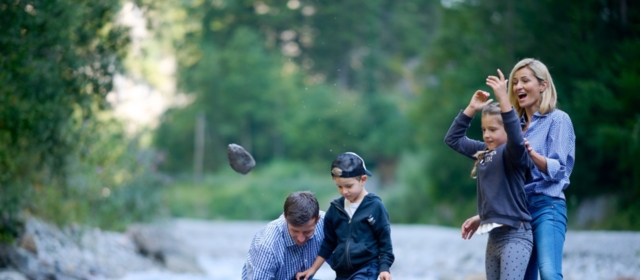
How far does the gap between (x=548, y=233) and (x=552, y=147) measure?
1.39ft

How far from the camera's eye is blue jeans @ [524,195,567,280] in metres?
3.55

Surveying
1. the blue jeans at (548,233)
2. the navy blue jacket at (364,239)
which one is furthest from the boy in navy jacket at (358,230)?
the blue jeans at (548,233)

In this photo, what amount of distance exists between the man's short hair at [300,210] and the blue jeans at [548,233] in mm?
1056

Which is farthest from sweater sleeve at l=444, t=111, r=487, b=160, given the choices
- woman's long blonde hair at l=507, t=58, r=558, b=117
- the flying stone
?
the flying stone

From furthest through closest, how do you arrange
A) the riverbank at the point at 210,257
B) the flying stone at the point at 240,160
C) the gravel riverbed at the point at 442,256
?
the gravel riverbed at the point at 442,256, the riverbank at the point at 210,257, the flying stone at the point at 240,160

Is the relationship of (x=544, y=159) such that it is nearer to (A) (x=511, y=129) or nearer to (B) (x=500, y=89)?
(A) (x=511, y=129)

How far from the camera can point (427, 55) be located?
27.7m

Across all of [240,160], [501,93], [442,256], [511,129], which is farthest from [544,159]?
[442,256]

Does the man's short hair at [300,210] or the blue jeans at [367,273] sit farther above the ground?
the man's short hair at [300,210]

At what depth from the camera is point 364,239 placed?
3814mm

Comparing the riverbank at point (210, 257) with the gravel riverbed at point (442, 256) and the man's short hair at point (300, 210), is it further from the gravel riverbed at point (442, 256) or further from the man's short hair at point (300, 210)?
the man's short hair at point (300, 210)

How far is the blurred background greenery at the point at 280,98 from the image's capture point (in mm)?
8438

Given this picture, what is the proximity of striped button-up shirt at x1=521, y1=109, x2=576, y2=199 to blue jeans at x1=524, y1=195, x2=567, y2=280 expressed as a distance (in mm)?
48

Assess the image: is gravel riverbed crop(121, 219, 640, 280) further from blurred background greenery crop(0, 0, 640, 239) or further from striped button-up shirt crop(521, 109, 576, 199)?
striped button-up shirt crop(521, 109, 576, 199)
